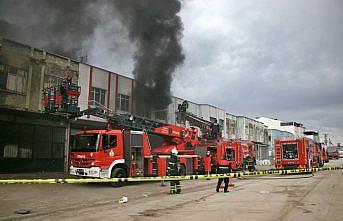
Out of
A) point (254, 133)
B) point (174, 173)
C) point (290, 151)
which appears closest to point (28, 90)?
point (174, 173)

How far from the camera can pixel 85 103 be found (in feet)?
68.1

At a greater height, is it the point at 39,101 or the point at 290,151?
the point at 39,101

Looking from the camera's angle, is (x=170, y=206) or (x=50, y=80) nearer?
(x=170, y=206)

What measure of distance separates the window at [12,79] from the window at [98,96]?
15.9ft

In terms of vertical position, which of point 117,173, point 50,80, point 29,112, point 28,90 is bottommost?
point 117,173

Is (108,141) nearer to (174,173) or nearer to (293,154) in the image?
(174,173)

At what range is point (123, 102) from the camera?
2366 cm

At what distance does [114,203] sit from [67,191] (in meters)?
3.49

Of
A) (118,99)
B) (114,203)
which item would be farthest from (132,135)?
(118,99)

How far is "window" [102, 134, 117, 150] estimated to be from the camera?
13312 mm

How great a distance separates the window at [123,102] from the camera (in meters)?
23.3

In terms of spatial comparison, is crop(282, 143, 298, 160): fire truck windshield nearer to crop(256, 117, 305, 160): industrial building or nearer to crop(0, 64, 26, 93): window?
crop(0, 64, 26, 93): window

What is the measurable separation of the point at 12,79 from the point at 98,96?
19.7 ft

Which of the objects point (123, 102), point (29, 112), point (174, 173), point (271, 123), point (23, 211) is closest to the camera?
point (23, 211)
